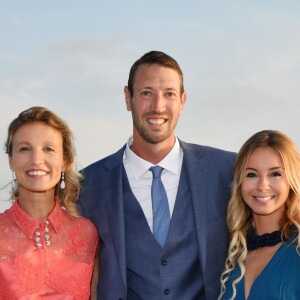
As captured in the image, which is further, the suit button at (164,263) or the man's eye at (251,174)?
the suit button at (164,263)

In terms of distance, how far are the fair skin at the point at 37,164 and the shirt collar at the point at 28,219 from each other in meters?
0.06

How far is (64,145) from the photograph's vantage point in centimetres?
662

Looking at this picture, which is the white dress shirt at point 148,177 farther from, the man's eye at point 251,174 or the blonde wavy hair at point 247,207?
the man's eye at point 251,174

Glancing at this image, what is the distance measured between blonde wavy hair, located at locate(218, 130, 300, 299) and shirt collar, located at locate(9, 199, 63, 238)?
4.48 feet

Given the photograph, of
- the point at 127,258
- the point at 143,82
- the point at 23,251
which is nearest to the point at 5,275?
the point at 23,251

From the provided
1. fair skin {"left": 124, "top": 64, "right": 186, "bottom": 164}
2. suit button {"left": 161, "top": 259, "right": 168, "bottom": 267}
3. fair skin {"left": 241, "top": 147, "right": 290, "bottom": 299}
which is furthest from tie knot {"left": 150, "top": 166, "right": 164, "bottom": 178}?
fair skin {"left": 241, "top": 147, "right": 290, "bottom": 299}

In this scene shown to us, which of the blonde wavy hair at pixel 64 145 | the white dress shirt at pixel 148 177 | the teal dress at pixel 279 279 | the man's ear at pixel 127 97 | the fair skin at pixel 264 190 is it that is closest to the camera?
the teal dress at pixel 279 279

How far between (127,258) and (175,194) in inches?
27.0

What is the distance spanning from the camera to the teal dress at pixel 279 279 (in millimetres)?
5840

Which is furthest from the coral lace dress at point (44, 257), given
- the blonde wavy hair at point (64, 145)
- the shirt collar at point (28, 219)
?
the blonde wavy hair at point (64, 145)

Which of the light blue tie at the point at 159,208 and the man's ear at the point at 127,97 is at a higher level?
the man's ear at the point at 127,97

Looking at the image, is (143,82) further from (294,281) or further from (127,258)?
(294,281)

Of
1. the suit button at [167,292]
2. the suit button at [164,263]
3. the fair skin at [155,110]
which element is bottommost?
the suit button at [167,292]

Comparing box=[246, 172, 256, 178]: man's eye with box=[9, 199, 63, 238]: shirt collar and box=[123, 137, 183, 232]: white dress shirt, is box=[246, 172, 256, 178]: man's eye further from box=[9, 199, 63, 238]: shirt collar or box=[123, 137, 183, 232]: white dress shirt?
box=[9, 199, 63, 238]: shirt collar
